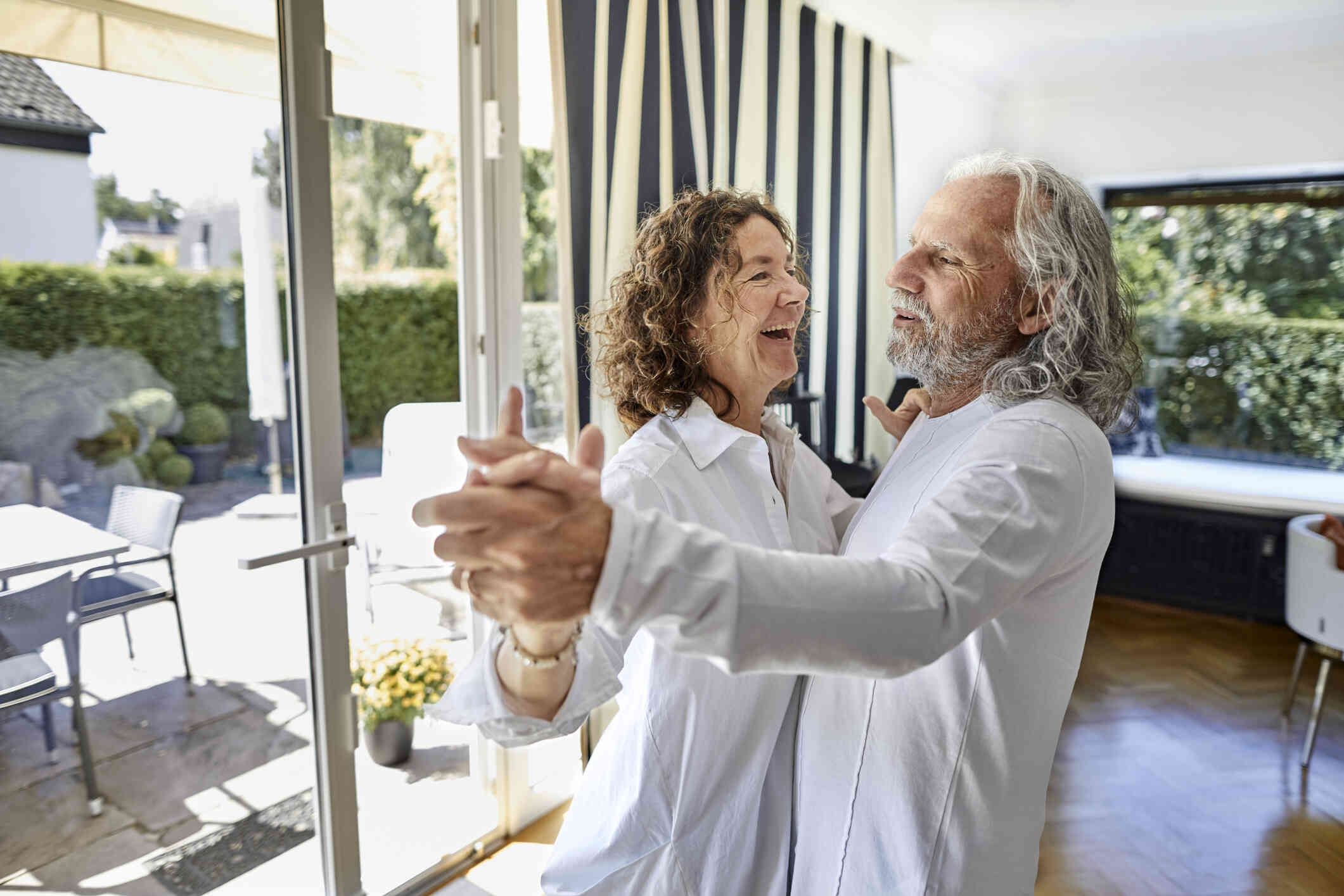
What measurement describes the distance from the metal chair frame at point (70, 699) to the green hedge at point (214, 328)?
1.45 ft

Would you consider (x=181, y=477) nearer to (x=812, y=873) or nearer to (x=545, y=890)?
(x=545, y=890)

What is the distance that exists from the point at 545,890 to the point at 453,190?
1.88m

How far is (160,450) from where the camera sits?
6.14 feet

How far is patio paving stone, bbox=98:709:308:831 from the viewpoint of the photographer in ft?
6.30

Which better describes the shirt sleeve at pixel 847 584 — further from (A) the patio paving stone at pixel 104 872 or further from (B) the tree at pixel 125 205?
(A) the patio paving stone at pixel 104 872

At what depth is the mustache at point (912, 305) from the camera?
1248mm

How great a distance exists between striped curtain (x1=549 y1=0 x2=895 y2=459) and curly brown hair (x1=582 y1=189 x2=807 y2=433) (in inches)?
13.1

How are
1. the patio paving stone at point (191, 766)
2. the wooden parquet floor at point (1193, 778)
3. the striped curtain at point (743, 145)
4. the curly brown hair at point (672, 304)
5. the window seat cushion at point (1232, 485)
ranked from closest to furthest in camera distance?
the curly brown hair at point (672, 304) < the patio paving stone at point (191, 766) < the striped curtain at point (743, 145) < the wooden parquet floor at point (1193, 778) < the window seat cushion at point (1232, 485)

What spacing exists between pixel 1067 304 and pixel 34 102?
5.91ft

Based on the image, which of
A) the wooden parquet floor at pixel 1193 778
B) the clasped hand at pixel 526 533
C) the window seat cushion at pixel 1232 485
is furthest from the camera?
the window seat cushion at pixel 1232 485

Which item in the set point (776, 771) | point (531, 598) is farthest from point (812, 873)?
point (531, 598)

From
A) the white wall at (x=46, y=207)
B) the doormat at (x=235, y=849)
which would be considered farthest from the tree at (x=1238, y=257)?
the white wall at (x=46, y=207)

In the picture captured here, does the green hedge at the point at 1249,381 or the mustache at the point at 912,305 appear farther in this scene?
the green hedge at the point at 1249,381

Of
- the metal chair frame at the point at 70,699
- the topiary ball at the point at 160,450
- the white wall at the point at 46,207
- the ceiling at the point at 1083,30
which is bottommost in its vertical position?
the metal chair frame at the point at 70,699
